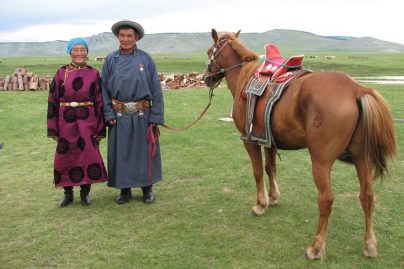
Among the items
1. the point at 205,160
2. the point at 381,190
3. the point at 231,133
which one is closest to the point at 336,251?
the point at 381,190

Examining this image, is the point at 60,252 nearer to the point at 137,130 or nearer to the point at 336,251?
the point at 137,130

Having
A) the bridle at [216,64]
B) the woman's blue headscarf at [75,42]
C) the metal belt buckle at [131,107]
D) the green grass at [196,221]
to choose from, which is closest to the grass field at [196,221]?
the green grass at [196,221]

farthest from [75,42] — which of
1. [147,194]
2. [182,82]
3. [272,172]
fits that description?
[182,82]

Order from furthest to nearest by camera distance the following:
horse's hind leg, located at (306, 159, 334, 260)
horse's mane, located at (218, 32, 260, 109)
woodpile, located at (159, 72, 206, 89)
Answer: woodpile, located at (159, 72, 206, 89), horse's mane, located at (218, 32, 260, 109), horse's hind leg, located at (306, 159, 334, 260)

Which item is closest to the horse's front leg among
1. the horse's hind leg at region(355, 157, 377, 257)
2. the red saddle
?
the red saddle

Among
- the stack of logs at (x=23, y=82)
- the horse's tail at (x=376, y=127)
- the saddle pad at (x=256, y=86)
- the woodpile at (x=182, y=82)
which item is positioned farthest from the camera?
the woodpile at (x=182, y=82)

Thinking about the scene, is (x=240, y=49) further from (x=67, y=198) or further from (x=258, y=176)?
(x=67, y=198)

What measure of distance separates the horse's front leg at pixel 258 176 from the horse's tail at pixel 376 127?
1.39 meters

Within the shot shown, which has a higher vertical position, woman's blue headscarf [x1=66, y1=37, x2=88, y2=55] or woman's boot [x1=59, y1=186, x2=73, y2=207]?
woman's blue headscarf [x1=66, y1=37, x2=88, y2=55]

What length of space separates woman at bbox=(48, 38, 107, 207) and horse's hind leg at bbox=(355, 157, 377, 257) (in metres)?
3.02

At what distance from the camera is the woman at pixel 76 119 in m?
4.98

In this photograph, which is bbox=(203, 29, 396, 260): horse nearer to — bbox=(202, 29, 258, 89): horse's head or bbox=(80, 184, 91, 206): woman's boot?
bbox=(202, 29, 258, 89): horse's head

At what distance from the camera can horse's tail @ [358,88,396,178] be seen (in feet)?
11.2

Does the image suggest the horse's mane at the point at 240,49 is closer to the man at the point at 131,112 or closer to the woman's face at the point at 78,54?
the man at the point at 131,112
